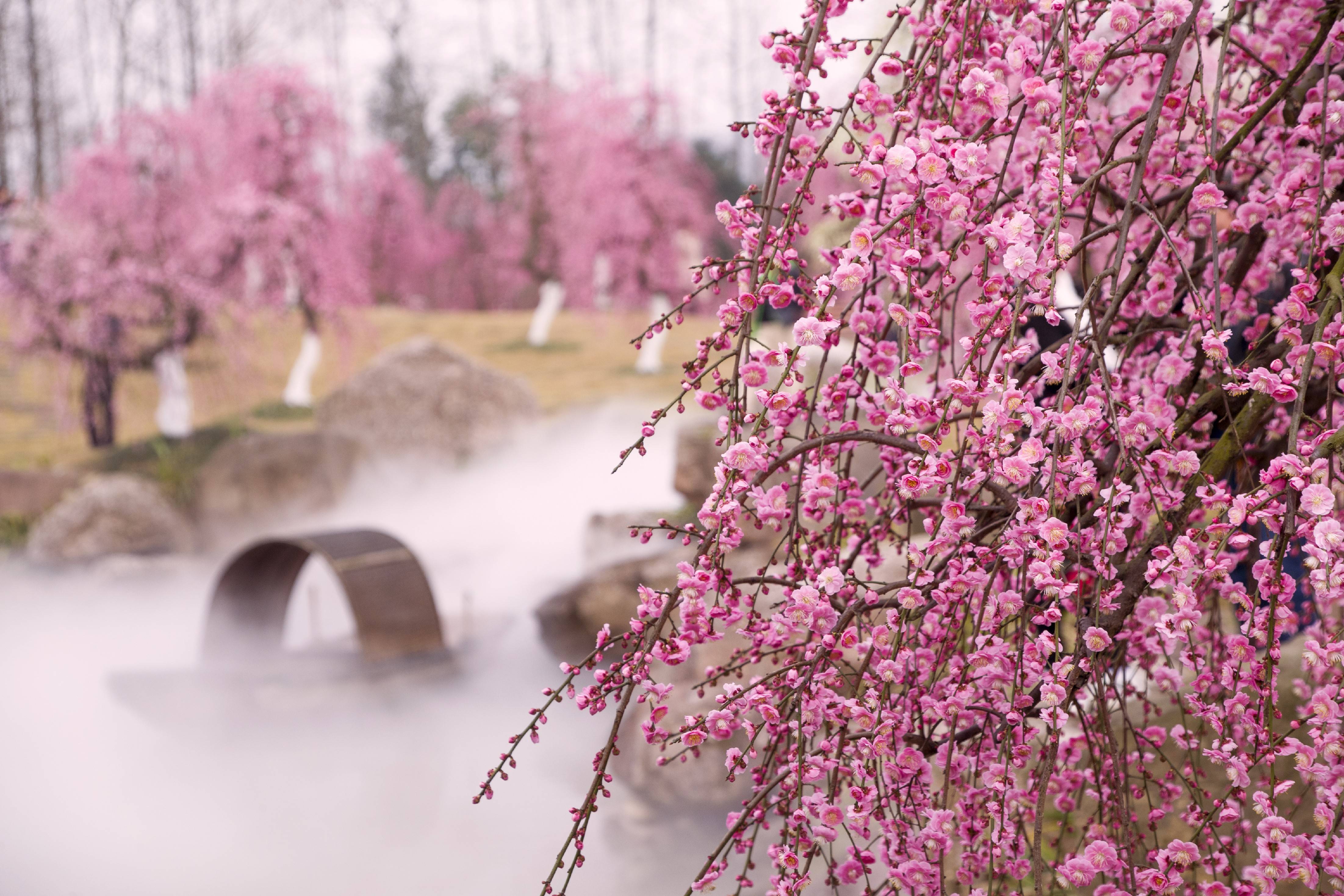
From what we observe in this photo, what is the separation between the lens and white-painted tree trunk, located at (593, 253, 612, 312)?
24.7 ft

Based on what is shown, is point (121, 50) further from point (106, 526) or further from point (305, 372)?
point (106, 526)

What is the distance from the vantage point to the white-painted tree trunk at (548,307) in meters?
7.52

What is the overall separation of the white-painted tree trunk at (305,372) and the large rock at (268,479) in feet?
1.56

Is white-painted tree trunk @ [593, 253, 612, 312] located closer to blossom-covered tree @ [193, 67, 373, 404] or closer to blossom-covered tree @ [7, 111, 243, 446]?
blossom-covered tree @ [193, 67, 373, 404]

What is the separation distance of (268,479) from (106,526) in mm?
900

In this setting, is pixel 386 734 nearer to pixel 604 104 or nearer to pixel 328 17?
pixel 604 104

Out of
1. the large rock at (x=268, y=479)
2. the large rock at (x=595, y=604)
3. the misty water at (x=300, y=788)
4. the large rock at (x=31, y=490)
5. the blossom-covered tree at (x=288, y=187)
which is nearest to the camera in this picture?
the misty water at (x=300, y=788)

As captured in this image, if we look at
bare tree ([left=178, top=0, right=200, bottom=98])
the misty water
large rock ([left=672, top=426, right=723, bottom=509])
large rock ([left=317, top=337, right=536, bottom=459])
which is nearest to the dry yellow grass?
large rock ([left=317, top=337, right=536, bottom=459])

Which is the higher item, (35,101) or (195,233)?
(35,101)

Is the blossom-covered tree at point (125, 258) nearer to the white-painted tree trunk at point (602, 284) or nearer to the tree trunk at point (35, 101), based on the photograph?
the tree trunk at point (35, 101)

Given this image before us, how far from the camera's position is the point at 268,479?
6344 millimetres

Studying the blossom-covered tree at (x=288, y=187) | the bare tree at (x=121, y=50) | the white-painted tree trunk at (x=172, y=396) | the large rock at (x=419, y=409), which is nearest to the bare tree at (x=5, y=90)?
the bare tree at (x=121, y=50)

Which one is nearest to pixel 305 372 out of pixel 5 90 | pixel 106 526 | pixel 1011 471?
pixel 106 526

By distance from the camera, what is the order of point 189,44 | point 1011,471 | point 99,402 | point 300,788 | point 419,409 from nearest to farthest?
point 1011,471, point 300,788, point 99,402, point 419,409, point 189,44
